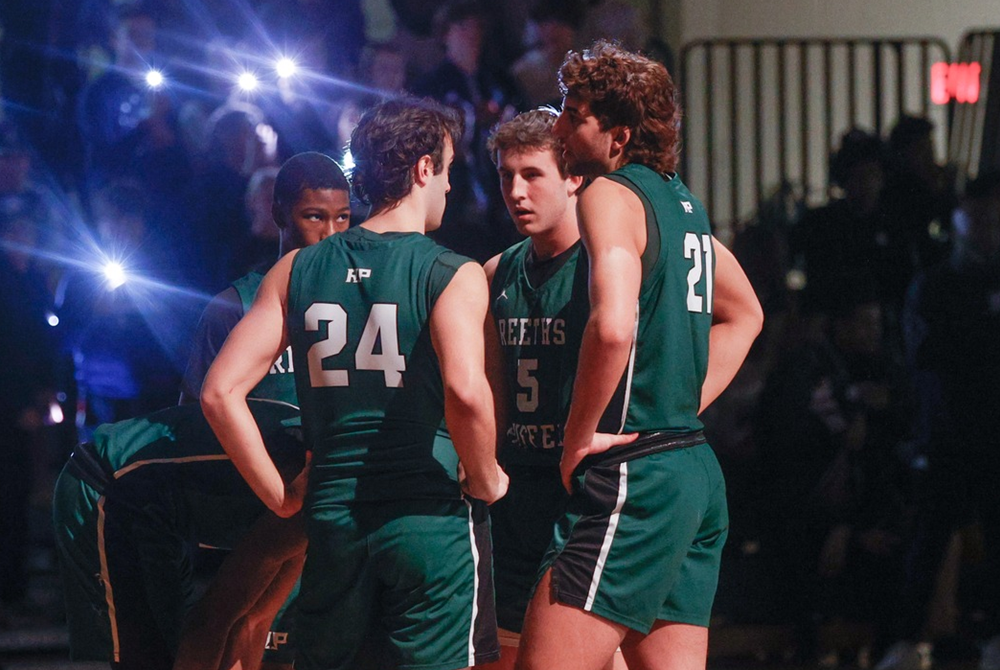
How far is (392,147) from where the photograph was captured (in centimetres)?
304

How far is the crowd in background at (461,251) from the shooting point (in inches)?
231

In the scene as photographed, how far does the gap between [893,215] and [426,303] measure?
4959mm

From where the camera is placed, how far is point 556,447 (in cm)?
332

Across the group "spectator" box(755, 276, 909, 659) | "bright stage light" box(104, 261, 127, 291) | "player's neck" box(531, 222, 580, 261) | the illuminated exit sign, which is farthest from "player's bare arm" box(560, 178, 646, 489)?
the illuminated exit sign

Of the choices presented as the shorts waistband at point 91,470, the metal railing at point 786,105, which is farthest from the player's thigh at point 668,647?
the metal railing at point 786,105

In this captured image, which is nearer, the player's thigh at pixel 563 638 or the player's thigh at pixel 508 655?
the player's thigh at pixel 563 638

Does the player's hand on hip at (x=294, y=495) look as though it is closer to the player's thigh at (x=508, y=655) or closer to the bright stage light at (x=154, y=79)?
the player's thigh at (x=508, y=655)

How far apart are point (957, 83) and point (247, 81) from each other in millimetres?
4437

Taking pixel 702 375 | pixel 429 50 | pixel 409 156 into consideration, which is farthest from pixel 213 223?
pixel 702 375

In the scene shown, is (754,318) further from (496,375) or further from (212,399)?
(212,399)

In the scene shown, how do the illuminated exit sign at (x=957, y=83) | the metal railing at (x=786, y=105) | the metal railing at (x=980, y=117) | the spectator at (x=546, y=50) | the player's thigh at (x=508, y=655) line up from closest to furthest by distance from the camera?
1. the player's thigh at (x=508, y=655)
2. the spectator at (x=546, y=50)
3. the metal railing at (x=980, y=117)
4. the illuminated exit sign at (x=957, y=83)
5. the metal railing at (x=786, y=105)

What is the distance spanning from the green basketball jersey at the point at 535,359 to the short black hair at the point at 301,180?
2.47 ft

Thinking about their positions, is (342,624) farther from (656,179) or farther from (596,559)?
(656,179)

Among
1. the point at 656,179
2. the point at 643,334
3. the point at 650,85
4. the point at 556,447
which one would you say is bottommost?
the point at 556,447
